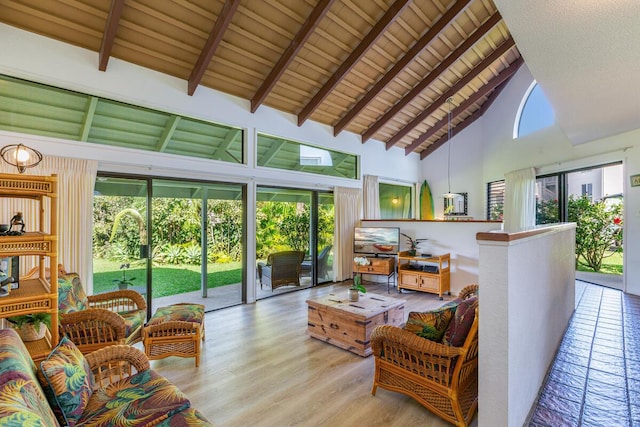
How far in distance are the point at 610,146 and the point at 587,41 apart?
142 inches

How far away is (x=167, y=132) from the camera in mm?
4066

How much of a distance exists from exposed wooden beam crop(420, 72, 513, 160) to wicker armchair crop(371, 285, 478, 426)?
7024 millimetres

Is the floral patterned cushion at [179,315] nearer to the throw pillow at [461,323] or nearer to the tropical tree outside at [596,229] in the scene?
the throw pillow at [461,323]

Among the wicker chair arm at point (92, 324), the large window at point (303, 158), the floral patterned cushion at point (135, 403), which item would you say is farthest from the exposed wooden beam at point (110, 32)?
the floral patterned cushion at point (135, 403)

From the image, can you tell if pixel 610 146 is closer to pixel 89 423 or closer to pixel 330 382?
pixel 330 382

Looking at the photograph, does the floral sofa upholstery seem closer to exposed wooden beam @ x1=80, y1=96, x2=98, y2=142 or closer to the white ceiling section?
exposed wooden beam @ x1=80, y1=96, x2=98, y2=142

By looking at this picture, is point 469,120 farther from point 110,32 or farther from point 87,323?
point 87,323

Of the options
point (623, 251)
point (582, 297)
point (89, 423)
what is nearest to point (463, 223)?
point (582, 297)

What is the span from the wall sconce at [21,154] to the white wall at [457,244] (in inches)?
215

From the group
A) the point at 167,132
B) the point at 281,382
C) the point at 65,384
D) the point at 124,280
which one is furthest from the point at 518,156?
the point at 65,384

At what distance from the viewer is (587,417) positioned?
1993 millimetres

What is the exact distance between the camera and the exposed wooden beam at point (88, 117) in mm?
3428

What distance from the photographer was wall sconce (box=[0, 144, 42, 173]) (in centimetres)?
253

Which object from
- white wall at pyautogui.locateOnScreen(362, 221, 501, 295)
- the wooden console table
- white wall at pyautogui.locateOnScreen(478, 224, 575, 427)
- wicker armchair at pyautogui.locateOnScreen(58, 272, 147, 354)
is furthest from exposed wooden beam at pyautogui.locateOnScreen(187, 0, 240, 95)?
white wall at pyautogui.locateOnScreen(362, 221, 501, 295)
